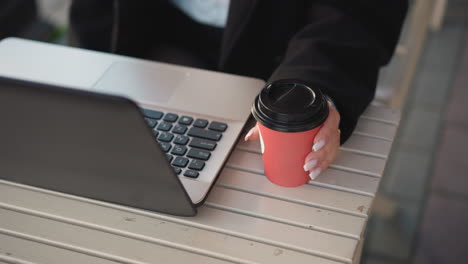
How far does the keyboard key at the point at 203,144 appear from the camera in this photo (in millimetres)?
851

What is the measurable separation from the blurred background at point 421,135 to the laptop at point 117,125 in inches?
24.6

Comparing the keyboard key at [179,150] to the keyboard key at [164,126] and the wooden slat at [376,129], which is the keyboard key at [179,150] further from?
the wooden slat at [376,129]

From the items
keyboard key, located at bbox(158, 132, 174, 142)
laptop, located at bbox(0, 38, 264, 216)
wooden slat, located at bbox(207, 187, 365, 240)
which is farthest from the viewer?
keyboard key, located at bbox(158, 132, 174, 142)

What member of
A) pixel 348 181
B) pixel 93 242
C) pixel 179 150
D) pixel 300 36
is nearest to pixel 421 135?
pixel 300 36

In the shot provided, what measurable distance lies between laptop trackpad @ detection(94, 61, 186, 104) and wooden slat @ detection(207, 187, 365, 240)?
23cm

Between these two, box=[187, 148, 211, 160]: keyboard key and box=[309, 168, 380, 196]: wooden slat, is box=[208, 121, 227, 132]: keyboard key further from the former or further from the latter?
box=[309, 168, 380, 196]: wooden slat

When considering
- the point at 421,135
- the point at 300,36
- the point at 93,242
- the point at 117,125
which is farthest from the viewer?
the point at 421,135

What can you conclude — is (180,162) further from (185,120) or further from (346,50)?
(346,50)

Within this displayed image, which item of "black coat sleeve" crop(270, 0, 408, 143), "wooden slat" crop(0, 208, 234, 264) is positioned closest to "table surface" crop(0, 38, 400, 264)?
"wooden slat" crop(0, 208, 234, 264)

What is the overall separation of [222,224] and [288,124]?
0.54 ft

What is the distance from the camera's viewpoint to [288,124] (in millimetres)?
737

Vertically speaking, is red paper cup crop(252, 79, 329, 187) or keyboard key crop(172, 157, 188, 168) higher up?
red paper cup crop(252, 79, 329, 187)

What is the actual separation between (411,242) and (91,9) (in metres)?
1.18

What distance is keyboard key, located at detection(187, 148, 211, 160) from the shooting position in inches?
32.9
